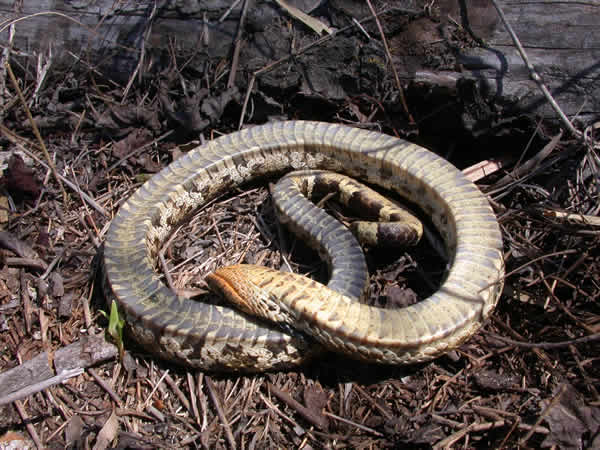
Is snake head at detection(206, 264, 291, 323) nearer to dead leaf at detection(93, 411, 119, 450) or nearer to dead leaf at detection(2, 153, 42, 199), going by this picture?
dead leaf at detection(93, 411, 119, 450)

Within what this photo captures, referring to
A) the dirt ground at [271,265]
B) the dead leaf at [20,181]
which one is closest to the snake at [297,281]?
the dirt ground at [271,265]

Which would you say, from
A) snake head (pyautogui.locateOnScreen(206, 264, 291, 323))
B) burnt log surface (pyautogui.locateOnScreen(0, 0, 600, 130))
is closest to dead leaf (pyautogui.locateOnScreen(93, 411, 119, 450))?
snake head (pyautogui.locateOnScreen(206, 264, 291, 323))

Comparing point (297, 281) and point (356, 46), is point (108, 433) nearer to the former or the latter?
point (297, 281)

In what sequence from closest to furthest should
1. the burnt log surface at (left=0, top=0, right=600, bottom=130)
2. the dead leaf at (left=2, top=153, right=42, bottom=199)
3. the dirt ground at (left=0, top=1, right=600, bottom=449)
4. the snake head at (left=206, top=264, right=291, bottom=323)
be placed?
the dirt ground at (left=0, top=1, right=600, bottom=449)
the snake head at (left=206, top=264, right=291, bottom=323)
the burnt log surface at (left=0, top=0, right=600, bottom=130)
the dead leaf at (left=2, top=153, right=42, bottom=199)

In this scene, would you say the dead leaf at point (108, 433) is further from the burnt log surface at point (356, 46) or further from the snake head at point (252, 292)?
the burnt log surface at point (356, 46)

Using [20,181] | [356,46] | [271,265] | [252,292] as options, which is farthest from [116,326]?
[356,46]

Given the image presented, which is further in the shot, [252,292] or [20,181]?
[20,181]
